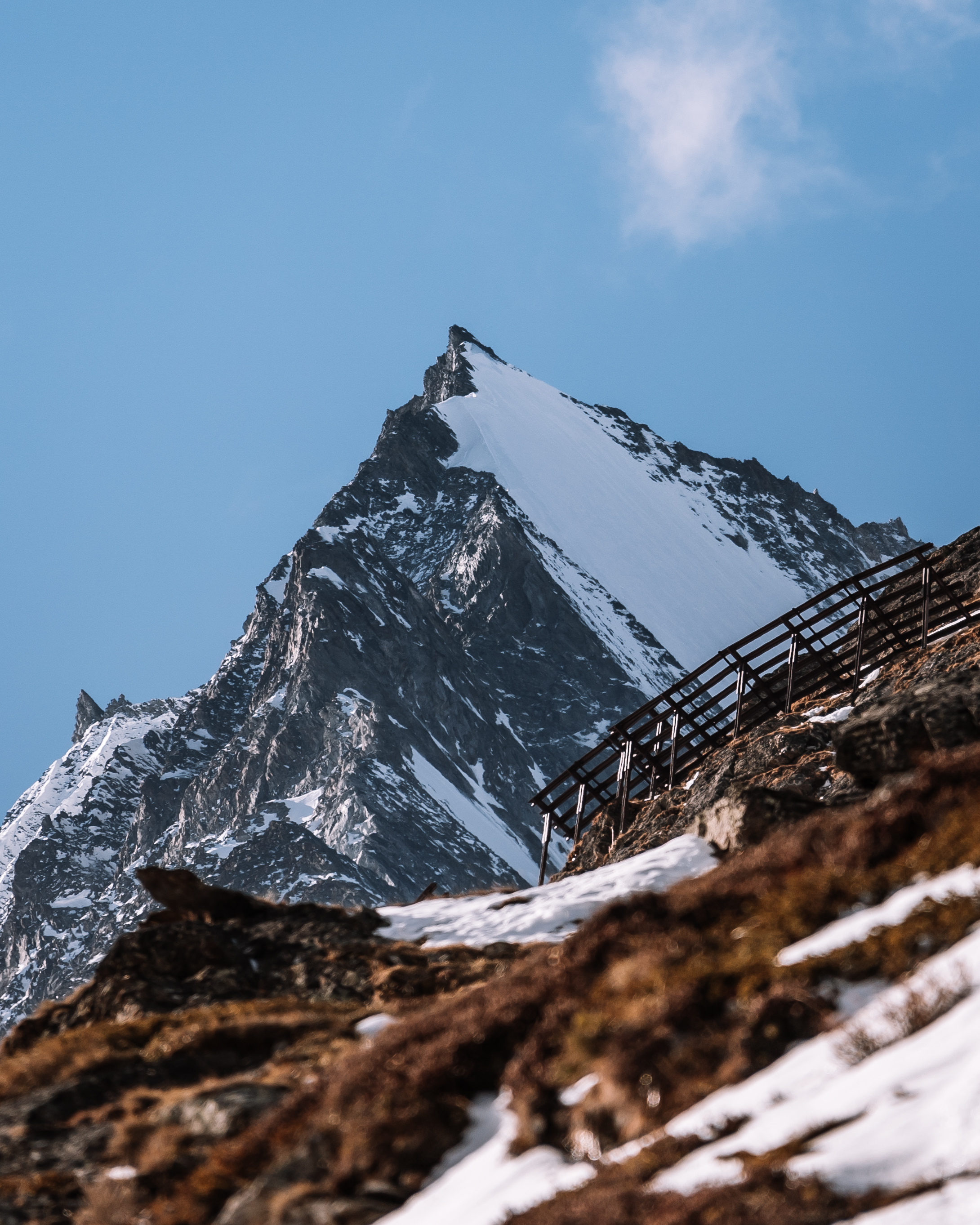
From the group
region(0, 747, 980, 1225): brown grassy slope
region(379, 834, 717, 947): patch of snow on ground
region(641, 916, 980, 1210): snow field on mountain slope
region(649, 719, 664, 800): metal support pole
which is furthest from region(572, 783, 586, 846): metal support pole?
region(641, 916, 980, 1210): snow field on mountain slope

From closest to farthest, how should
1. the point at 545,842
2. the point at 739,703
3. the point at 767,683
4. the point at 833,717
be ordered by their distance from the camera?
the point at 833,717 < the point at 739,703 < the point at 767,683 < the point at 545,842

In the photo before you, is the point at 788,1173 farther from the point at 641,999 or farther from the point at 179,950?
the point at 179,950

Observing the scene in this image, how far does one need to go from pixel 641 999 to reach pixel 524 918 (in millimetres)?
8258

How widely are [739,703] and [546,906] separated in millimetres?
11620

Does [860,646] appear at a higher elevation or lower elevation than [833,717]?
higher

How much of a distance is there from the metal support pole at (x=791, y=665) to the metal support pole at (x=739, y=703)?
955mm

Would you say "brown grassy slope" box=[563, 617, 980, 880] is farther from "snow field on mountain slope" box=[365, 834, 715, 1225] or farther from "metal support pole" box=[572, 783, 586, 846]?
"snow field on mountain slope" box=[365, 834, 715, 1225]

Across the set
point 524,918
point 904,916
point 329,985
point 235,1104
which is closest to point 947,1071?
point 904,916

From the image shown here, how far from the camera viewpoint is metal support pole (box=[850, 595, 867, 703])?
26.0m

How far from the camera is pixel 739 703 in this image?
27.8m

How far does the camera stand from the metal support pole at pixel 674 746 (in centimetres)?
2730

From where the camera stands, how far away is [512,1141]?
8227mm

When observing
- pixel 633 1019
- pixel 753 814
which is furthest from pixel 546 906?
pixel 633 1019

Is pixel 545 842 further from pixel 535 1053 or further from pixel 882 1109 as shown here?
pixel 882 1109
